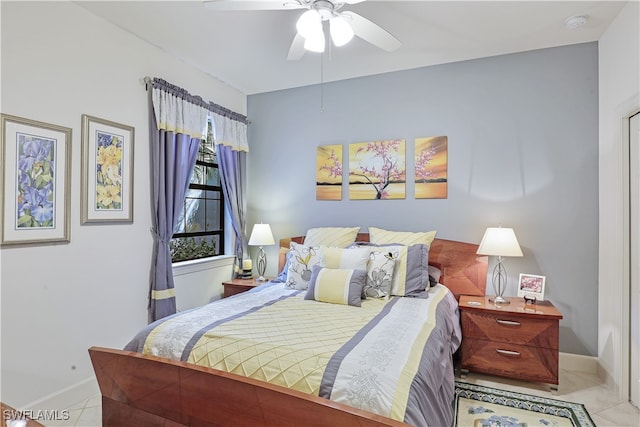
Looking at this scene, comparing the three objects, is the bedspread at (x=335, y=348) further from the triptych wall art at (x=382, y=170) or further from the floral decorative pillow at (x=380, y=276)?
the triptych wall art at (x=382, y=170)

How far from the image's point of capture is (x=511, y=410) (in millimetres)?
2246

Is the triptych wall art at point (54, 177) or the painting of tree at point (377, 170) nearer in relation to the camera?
the triptych wall art at point (54, 177)

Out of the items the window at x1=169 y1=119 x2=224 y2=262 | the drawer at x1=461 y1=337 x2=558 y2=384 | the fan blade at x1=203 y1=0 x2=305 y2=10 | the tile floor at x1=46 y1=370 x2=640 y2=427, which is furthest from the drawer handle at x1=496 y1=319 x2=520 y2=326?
the window at x1=169 y1=119 x2=224 y2=262

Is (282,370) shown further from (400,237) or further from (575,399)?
(575,399)

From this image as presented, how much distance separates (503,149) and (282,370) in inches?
106

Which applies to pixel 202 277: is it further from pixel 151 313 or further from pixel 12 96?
pixel 12 96

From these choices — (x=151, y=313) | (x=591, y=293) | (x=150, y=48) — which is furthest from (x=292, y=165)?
(x=591, y=293)

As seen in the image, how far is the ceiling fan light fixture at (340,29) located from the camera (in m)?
1.96

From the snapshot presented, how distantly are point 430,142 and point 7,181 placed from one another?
10.5 feet

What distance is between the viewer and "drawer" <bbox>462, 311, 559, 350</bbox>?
2471 mm

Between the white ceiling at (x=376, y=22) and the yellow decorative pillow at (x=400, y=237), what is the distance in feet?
5.24

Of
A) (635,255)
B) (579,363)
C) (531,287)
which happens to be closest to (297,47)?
(531,287)

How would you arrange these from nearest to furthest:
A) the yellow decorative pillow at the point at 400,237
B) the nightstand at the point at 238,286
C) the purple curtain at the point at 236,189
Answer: the yellow decorative pillow at the point at 400,237 → the nightstand at the point at 238,286 → the purple curtain at the point at 236,189

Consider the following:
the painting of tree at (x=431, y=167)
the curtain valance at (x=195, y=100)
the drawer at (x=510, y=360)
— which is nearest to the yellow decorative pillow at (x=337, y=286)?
the drawer at (x=510, y=360)
